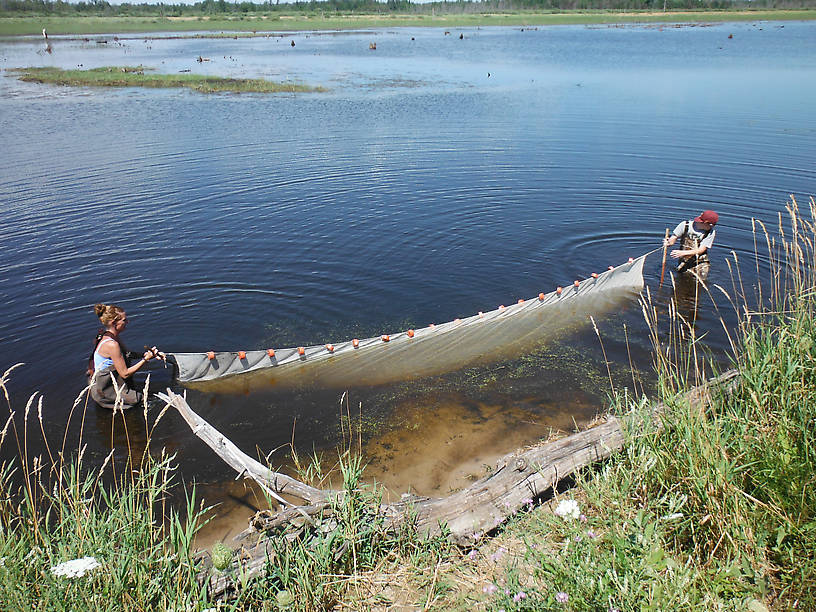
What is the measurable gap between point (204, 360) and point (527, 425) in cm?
436

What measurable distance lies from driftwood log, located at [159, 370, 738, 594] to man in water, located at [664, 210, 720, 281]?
512 centimetres

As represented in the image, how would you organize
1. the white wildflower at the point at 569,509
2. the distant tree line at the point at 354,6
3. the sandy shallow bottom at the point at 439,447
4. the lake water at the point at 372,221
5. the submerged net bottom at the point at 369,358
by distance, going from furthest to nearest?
the distant tree line at the point at 354,6, the submerged net bottom at the point at 369,358, the lake water at the point at 372,221, the sandy shallow bottom at the point at 439,447, the white wildflower at the point at 569,509

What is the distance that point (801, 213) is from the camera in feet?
44.9

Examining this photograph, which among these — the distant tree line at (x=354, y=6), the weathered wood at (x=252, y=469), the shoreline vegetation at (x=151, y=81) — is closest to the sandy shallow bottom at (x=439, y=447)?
the weathered wood at (x=252, y=469)

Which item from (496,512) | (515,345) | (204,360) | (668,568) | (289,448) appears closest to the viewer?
(668,568)

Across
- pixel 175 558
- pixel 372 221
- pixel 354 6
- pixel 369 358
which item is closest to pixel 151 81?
pixel 372 221

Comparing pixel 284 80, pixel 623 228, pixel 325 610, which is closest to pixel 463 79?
pixel 284 80

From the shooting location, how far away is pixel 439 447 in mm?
6805

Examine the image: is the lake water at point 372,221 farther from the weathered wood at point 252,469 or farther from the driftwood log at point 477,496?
the driftwood log at point 477,496

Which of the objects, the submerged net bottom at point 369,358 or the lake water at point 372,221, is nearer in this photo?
the lake water at point 372,221

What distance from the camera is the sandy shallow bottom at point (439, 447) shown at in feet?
20.0

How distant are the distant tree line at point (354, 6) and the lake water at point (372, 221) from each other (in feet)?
266

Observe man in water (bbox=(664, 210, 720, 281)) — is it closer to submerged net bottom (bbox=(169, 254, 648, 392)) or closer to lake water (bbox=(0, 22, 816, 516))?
lake water (bbox=(0, 22, 816, 516))

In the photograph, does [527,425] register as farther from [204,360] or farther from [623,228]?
[623,228]
